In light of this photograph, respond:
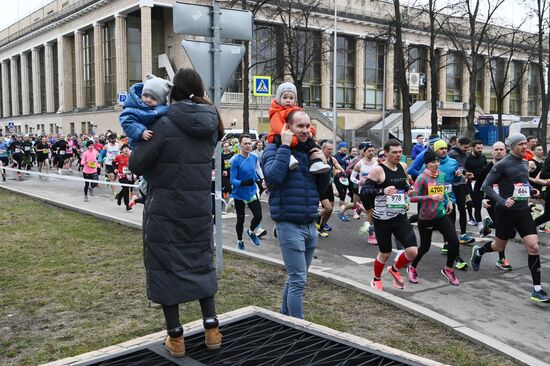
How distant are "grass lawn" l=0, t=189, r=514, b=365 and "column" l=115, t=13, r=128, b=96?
44665mm

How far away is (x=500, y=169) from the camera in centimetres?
722

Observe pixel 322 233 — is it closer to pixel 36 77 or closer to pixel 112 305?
pixel 112 305

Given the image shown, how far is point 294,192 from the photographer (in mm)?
4824

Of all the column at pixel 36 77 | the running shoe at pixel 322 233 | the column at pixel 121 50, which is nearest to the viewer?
the running shoe at pixel 322 233

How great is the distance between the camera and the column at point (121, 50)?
51.7 m

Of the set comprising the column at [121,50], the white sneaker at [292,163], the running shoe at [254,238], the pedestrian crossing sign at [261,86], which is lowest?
the running shoe at [254,238]

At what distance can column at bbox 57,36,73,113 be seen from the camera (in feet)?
208

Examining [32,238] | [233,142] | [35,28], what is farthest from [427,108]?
[32,238]

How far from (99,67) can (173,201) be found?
5544cm

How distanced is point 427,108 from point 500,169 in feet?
174

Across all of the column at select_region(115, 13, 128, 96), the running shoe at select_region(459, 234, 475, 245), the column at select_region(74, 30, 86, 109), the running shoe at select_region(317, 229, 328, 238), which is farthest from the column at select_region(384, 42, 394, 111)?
the running shoe at select_region(459, 234, 475, 245)

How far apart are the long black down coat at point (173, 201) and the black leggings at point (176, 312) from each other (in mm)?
122

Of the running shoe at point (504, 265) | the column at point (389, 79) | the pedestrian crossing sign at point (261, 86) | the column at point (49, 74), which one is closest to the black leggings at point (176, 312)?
the running shoe at point (504, 265)

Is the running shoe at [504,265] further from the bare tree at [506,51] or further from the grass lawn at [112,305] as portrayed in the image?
the bare tree at [506,51]
